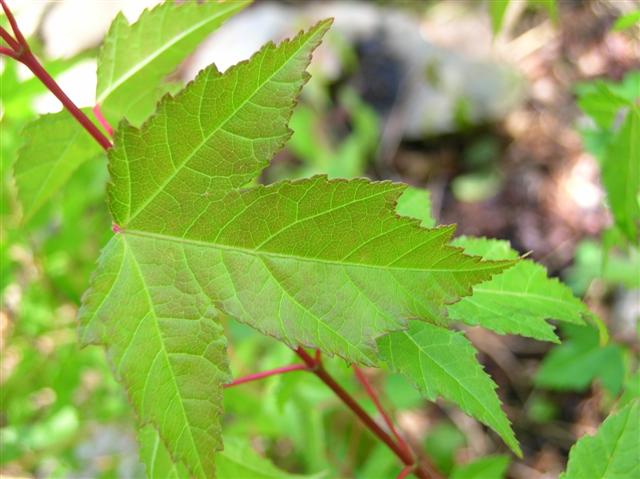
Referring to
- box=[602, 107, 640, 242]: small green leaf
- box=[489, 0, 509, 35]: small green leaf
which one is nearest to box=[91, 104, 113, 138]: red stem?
box=[489, 0, 509, 35]: small green leaf

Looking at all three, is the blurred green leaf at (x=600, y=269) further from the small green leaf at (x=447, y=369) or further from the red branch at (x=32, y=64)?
the red branch at (x=32, y=64)

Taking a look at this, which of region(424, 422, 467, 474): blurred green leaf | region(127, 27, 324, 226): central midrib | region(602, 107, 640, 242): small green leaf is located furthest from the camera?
→ region(424, 422, 467, 474): blurred green leaf

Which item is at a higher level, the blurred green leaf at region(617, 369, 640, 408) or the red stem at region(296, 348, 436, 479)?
the red stem at region(296, 348, 436, 479)

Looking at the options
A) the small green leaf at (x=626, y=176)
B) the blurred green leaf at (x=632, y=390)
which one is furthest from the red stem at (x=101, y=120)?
the blurred green leaf at (x=632, y=390)

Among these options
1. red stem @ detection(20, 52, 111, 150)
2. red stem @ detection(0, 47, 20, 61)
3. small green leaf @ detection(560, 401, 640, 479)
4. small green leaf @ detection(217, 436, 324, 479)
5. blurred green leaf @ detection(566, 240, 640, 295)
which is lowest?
blurred green leaf @ detection(566, 240, 640, 295)

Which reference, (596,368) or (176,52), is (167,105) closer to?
(176,52)

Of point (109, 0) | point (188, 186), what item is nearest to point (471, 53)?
point (109, 0)

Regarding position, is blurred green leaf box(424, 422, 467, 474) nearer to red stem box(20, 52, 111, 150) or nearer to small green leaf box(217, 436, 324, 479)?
small green leaf box(217, 436, 324, 479)

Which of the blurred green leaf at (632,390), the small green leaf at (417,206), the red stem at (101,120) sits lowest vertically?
the blurred green leaf at (632,390)
